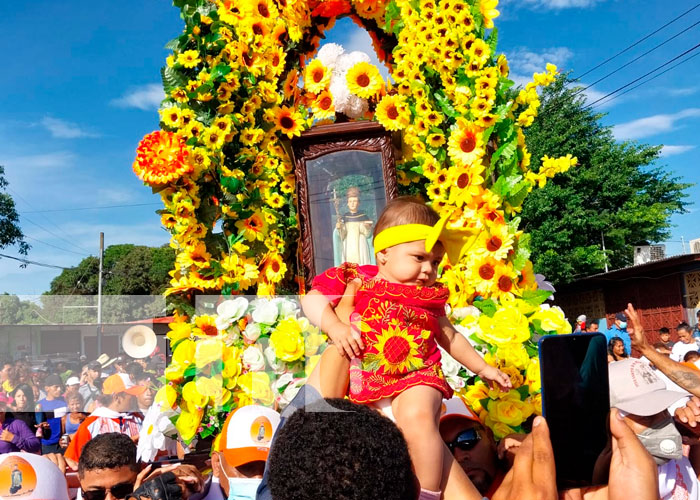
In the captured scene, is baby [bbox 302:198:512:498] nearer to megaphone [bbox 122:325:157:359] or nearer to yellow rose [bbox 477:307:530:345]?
yellow rose [bbox 477:307:530:345]

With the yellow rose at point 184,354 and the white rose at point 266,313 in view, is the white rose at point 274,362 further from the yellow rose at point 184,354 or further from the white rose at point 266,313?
the yellow rose at point 184,354

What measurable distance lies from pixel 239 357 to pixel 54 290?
44.1 m

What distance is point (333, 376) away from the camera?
2.12 m

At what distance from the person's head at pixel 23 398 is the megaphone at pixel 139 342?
120 cm

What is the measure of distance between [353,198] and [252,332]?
1521mm

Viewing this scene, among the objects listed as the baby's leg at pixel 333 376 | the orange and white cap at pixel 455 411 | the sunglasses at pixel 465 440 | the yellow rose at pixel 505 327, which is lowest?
the sunglasses at pixel 465 440

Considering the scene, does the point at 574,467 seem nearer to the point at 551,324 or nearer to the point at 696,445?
the point at 696,445

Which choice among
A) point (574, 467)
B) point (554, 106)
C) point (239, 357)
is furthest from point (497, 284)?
point (554, 106)

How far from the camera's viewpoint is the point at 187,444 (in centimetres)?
381

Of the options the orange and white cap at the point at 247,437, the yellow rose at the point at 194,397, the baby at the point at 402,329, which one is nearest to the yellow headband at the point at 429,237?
the baby at the point at 402,329

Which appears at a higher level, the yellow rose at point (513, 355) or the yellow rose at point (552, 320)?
the yellow rose at point (552, 320)

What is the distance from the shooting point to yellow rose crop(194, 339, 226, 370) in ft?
12.0

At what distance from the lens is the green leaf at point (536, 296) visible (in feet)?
12.1

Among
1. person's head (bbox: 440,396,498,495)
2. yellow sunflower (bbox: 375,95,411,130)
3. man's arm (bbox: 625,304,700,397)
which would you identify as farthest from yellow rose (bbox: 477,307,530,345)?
yellow sunflower (bbox: 375,95,411,130)
